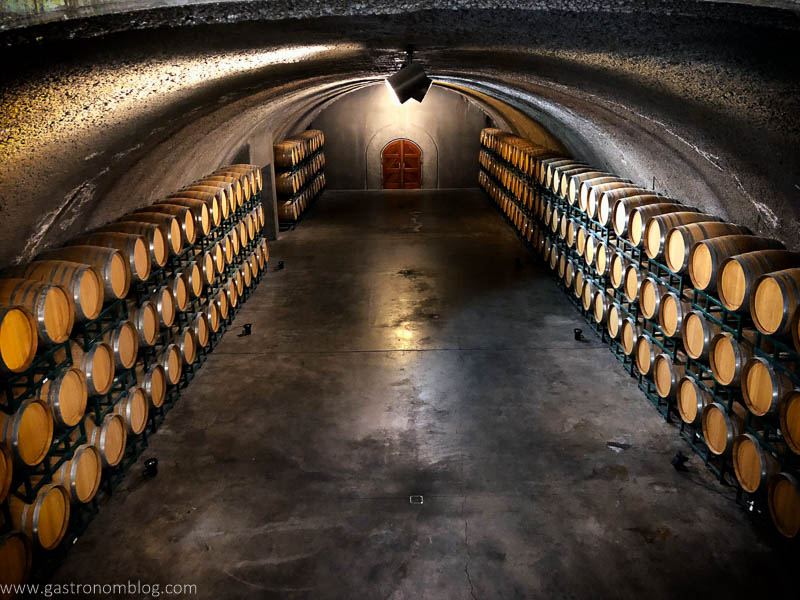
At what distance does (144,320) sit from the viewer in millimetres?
5895

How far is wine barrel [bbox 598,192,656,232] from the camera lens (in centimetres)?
740

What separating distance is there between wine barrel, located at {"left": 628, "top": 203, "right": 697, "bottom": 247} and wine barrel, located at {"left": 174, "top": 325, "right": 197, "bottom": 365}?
490 cm

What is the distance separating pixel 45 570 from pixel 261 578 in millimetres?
1421

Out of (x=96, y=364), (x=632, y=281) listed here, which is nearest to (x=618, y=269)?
(x=632, y=281)

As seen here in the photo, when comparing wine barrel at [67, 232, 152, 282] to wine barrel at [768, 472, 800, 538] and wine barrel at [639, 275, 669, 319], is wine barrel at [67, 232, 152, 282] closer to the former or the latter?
wine barrel at [639, 275, 669, 319]

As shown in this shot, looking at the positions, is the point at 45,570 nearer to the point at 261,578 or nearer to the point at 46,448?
the point at 46,448

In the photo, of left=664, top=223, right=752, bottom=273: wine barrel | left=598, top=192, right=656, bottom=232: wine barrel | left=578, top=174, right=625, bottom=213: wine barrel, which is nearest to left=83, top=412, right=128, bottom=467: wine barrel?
left=664, top=223, right=752, bottom=273: wine barrel

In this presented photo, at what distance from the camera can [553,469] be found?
5551 mm

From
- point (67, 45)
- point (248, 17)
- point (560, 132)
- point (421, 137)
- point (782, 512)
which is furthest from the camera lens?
point (421, 137)

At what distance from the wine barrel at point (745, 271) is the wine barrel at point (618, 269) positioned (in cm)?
226

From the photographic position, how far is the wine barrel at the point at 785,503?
13.6 ft

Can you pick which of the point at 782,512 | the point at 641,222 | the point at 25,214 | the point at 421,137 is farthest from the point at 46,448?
the point at 421,137

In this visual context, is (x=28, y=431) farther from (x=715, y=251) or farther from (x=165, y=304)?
(x=715, y=251)

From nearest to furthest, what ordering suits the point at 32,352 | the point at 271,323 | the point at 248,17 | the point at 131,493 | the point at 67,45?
the point at 67,45 < the point at 248,17 < the point at 32,352 < the point at 131,493 < the point at 271,323
